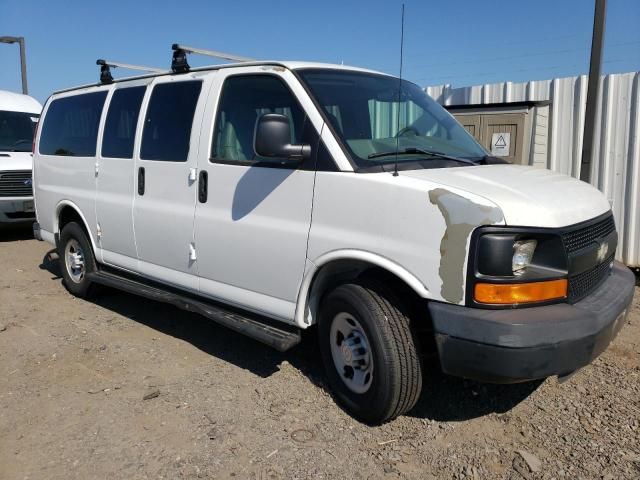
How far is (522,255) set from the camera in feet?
8.94

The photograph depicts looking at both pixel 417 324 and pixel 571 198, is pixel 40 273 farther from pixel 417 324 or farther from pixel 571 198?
pixel 571 198

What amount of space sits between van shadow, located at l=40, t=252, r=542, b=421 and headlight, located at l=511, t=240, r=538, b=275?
1.15m

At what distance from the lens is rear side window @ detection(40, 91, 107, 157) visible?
17.6ft

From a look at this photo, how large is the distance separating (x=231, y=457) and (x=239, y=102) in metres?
2.31

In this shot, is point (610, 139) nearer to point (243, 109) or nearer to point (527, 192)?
point (527, 192)

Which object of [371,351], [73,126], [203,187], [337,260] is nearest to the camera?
[371,351]

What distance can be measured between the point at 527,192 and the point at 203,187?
2195 mm

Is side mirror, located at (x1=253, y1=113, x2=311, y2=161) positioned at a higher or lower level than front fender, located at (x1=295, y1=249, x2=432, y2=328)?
higher

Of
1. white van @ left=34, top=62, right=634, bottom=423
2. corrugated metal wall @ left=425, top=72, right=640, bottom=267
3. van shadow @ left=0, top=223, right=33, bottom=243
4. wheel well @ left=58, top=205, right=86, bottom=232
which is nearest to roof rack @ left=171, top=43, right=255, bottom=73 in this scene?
white van @ left=34, top=62, right=634, bottom=423

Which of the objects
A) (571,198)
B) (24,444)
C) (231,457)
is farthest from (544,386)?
(24,444)

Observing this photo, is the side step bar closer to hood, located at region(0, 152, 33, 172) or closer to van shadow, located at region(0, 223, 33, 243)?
hood, located at region(0, 152, 33, 172)

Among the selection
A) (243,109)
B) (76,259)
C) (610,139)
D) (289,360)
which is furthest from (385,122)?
(610,139)

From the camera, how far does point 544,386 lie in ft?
12.4

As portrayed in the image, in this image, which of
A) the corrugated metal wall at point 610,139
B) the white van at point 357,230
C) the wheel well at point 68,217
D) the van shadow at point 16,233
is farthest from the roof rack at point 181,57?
the van shadow at point 16,233
